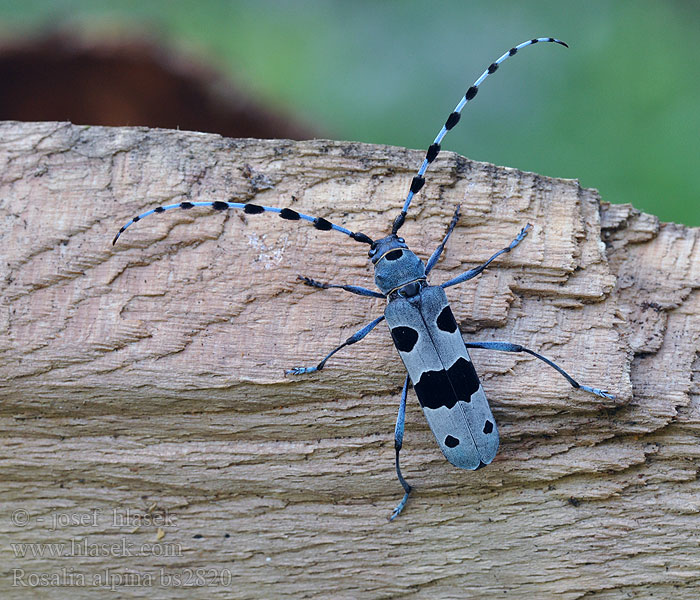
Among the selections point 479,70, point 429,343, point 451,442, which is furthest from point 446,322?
point 479,70

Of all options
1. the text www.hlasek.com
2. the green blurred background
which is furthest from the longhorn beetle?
the green blurred background

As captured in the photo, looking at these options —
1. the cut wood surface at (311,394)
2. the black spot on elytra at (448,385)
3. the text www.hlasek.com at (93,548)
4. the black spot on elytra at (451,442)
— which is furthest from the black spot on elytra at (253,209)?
the text www.hlasek.com at (93,548)

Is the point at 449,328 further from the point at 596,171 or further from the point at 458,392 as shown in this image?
the point at 596,171

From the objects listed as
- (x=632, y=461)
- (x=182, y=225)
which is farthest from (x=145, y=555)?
(x=632, y=461)

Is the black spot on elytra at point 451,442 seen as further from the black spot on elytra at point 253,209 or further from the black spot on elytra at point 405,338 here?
the black spot on elytra at point 253,209

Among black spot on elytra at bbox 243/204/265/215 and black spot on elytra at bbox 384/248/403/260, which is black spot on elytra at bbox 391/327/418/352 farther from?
black spot on elytra at bbox 243/204/265/215

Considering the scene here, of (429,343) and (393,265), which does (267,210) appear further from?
(429,343)
